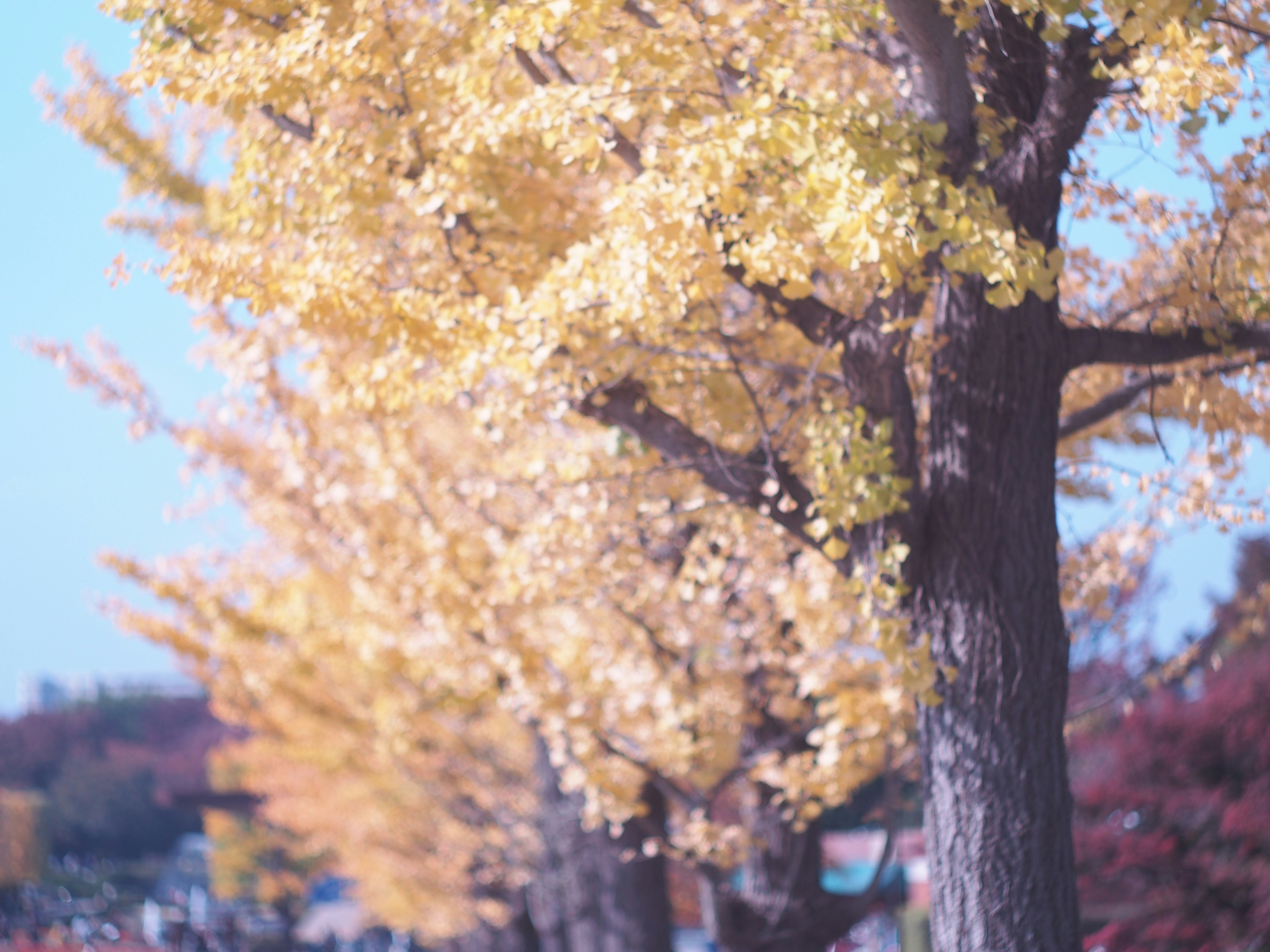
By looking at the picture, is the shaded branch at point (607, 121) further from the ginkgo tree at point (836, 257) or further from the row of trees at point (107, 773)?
the row of trees at point (107, 773)

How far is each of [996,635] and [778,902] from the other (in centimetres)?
348

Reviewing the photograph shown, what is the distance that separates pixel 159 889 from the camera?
41.6 meters

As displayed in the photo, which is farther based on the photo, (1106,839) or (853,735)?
(1106,839)

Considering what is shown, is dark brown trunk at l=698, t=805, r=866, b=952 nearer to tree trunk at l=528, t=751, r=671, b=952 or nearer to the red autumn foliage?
tree trunk at l=528, t=751, r=671, b=952

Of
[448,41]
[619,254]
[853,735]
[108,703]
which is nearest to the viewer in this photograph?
[619,254]

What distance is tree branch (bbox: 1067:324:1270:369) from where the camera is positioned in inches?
149

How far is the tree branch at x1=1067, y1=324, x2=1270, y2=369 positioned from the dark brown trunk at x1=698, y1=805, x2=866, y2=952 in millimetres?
3544

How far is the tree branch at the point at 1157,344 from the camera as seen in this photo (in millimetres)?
3793

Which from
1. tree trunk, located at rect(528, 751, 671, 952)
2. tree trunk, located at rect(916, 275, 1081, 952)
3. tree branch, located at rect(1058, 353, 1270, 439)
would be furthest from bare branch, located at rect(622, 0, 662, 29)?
tree trunk, located at rect(528, 751, 671, 952)

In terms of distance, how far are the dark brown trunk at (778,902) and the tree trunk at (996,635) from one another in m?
2.82

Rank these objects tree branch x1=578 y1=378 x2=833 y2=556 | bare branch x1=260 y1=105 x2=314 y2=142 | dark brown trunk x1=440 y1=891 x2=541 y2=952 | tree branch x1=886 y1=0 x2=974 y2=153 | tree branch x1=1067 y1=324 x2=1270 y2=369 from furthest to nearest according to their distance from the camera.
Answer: dark brown trunk x1=440 y1=891 x2=541 y2=952 → bare branch x1=260 y1=105 x2=314 y2=142 → tree branch x1=578 y1=378 x2=833 y2=556 → tree branch x1=1067 y1=324 x2=1270 y2=369 → tree branch x1=886 y1=0 x2=974 y2=153

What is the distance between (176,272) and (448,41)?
1.38 meters

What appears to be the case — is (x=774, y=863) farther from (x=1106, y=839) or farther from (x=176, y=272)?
(x=176, y=272)

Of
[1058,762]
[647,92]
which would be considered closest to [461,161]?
[647,92]
